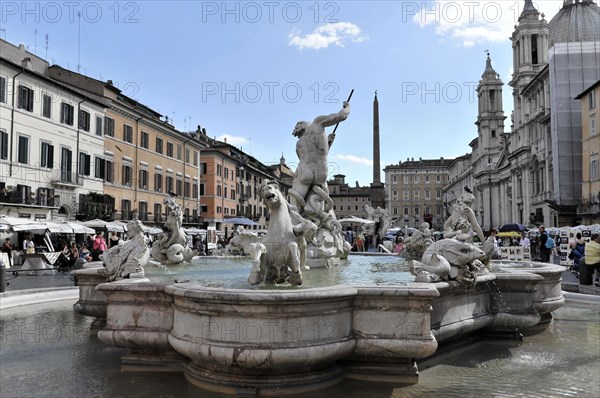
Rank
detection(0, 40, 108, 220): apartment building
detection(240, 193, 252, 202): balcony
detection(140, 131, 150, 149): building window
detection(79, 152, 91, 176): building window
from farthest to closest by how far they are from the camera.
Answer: detection(240, 193, 252, 202): balcony
detection(140, 131, 150, 149): building window
detection(79, 152, 91, 176): building window
detection(0, 40, 108, 220): apartment building

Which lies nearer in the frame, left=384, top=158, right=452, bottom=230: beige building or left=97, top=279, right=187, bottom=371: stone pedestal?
left=97, top=279, right=187, bottom=371: stone pedestal

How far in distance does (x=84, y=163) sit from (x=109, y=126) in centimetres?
372


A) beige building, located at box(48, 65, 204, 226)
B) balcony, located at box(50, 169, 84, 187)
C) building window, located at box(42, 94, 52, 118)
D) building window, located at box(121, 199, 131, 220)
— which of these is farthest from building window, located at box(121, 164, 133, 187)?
building window, located at box(42, 94, 52, 118)

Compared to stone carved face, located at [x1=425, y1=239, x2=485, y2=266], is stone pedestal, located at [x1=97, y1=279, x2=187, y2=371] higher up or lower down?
lower down

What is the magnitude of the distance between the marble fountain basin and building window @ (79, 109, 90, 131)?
3003 cm

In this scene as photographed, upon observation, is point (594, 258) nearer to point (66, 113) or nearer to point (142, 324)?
point (142, 324)

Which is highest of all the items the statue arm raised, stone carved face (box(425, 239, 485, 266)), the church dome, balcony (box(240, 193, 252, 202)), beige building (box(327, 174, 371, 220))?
the church dome

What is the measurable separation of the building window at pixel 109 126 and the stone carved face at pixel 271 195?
32.0 m

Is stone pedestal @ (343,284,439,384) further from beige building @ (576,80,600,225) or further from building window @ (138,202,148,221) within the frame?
beige building @ (576,80,600,225)

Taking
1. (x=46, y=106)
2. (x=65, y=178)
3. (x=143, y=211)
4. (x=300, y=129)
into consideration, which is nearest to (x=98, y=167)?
(x=65, y=178)

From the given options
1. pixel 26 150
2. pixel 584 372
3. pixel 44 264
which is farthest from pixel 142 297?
pixel 26 150

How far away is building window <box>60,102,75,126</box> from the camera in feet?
99.7

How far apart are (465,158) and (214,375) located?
110189mm

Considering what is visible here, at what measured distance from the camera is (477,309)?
18.1ft
